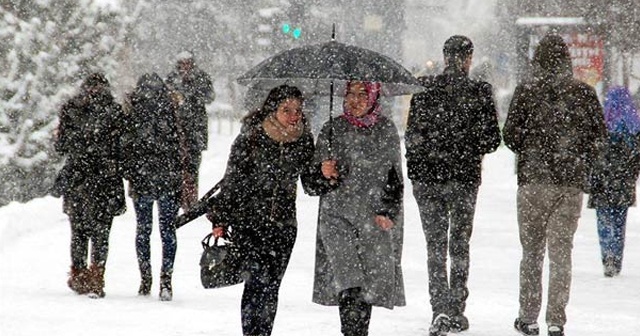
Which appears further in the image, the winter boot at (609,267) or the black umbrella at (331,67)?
the winter boot at (609,267)

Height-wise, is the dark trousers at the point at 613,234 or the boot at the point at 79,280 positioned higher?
the dark trousers at the point at 613,234

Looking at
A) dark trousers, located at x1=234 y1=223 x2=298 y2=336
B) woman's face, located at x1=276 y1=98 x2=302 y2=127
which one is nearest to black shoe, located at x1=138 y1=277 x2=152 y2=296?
dark trousers, located at x1=234 y1=223 x2=298 y2=336

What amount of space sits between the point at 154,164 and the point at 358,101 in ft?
11.3

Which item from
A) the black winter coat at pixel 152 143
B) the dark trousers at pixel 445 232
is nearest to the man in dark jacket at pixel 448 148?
the dark trousers at pixel 445 232

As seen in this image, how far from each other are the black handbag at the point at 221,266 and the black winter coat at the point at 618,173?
585 centimetres

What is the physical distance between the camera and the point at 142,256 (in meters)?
10.4

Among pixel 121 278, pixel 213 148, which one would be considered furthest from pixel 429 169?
pixel 213 148

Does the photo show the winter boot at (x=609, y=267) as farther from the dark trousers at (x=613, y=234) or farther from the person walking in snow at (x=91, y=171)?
the person walking in snow at (x=91, y=171)

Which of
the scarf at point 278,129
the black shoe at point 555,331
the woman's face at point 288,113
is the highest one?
the woman's face at point 288,113

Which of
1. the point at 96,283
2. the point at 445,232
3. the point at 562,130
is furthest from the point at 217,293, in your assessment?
the point at 562,130

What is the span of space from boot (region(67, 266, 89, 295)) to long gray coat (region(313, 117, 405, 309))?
3804mm

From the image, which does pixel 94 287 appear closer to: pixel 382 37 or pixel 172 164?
pixel 172 164

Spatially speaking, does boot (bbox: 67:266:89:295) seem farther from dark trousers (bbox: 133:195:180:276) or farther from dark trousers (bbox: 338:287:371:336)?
dark trousers (bbox: 338:287:371:336)

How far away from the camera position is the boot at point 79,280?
10500mm
